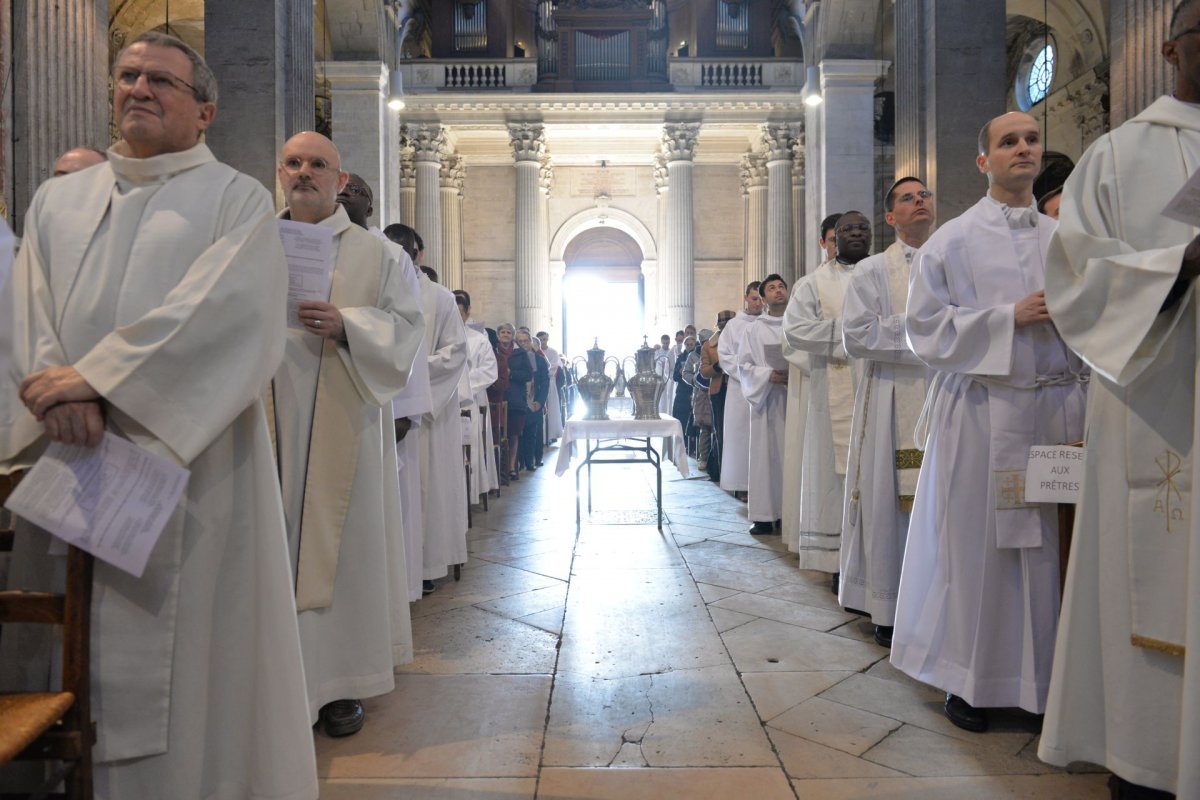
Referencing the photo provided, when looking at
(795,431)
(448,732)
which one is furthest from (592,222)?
(448,732)

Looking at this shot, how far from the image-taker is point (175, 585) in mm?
1876

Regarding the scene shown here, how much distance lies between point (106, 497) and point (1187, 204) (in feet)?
7.93

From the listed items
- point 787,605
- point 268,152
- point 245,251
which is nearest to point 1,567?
point 245,251

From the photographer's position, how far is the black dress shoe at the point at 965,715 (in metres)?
2.81

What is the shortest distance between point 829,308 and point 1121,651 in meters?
2.98

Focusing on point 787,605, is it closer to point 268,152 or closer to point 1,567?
point 1,567

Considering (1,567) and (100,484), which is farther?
(1,567)

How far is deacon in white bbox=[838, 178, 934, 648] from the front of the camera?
12.1 ft

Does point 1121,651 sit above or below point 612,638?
Answer: above

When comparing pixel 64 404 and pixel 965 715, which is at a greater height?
pixel 64 404

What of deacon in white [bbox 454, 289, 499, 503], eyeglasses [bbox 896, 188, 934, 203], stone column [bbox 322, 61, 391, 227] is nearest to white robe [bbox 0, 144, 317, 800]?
eyeglasses [bbox 896, 188, 934, 203]

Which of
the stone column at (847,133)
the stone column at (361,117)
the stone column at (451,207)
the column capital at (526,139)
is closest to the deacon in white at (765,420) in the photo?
the stone column at (847,133)

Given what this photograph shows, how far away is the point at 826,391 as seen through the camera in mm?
4867

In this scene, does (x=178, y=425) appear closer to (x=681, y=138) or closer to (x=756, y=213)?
(x=681, y=138)
